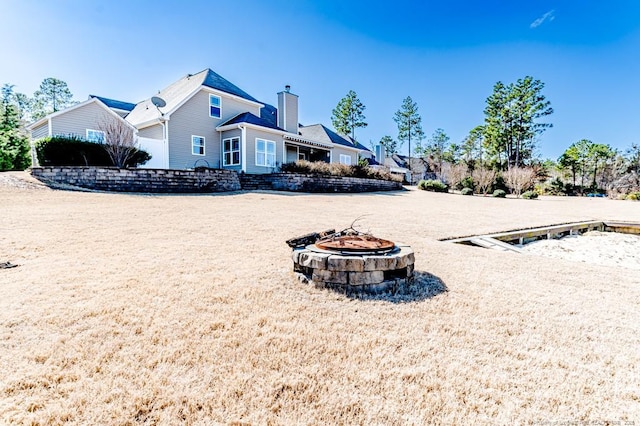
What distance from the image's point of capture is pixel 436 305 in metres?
3.07

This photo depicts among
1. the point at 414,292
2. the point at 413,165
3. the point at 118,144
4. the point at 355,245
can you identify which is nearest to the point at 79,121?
the point at 118,144

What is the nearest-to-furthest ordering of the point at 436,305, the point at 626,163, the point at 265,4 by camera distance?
1. the point at 436,305
2. the point at 265,4
3. the point at 626,163

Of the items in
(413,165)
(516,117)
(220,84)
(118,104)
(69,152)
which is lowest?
(69,152)

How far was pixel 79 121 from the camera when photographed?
52.9ft

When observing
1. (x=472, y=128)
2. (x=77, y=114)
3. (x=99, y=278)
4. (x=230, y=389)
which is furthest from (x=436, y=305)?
(x=472, y=128)

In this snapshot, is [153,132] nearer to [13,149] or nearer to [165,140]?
[165,140]

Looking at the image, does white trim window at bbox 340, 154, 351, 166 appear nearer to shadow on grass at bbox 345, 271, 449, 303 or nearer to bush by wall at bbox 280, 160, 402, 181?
bush by wall at bbox 280, 160, 402, 181

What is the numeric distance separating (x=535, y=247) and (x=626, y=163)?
4040 centimetres

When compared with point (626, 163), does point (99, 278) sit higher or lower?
lower

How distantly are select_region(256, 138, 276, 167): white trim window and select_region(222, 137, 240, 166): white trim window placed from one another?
1117mm

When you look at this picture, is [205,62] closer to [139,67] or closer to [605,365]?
[139,67]

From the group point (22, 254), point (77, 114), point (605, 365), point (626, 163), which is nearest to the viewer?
point (605, 365)

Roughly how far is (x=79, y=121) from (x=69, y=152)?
6.18 meters

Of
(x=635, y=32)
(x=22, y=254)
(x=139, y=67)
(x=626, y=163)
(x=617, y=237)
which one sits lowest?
(x=617, y=237)
